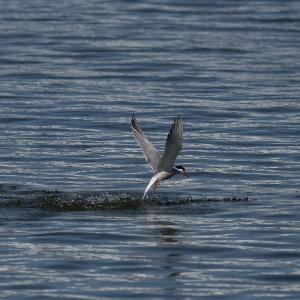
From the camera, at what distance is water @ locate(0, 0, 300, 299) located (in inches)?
546

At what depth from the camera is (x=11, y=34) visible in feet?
111

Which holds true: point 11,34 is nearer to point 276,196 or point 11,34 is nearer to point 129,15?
point 129,15

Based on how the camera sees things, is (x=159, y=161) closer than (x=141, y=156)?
Yes

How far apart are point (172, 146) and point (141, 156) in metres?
4.65

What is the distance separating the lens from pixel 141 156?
20.7 meters

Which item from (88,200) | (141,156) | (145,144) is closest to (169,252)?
(145,144)

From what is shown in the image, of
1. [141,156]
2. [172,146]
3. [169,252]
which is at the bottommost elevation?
[169,252]

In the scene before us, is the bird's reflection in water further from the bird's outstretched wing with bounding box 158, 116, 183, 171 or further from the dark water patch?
the dark water patch

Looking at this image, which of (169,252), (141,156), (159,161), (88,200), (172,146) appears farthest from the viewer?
(141,156)

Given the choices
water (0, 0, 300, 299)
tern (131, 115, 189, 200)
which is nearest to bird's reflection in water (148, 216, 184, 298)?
water (0, 0, 300, 299)

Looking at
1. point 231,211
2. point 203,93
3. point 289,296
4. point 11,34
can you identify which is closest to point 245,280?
point 289,296

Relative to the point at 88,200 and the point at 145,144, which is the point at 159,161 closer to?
the point at 145,144

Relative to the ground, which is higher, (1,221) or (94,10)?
(94,10)

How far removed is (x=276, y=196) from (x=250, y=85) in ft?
32.5
